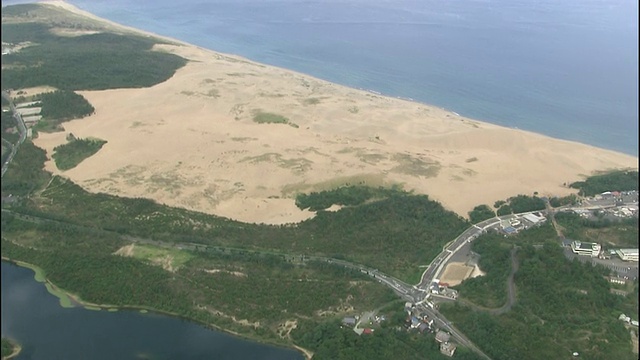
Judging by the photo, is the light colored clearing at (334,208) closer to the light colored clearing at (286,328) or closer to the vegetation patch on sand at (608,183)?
the light colored clearing at (286,328)

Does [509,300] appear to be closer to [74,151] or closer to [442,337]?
[442,337]

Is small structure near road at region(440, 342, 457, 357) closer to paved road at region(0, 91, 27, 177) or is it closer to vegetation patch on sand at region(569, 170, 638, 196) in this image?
vegetation patch on sand at region(569, 170, 638, 196)

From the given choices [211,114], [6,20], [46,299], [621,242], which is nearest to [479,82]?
[211,114]

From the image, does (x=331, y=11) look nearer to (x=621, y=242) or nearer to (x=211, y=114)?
(x=211, y=114)

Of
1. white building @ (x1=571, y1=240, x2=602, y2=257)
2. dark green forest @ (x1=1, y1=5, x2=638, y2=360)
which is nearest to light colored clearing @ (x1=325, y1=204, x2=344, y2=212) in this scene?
dark green forest @ (x1=1, y1=5, x2=638, y2=360)

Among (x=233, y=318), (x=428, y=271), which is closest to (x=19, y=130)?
(x=233, y=318)

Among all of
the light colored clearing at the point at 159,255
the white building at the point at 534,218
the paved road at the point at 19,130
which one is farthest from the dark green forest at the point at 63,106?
the white building at the point at 534,218
